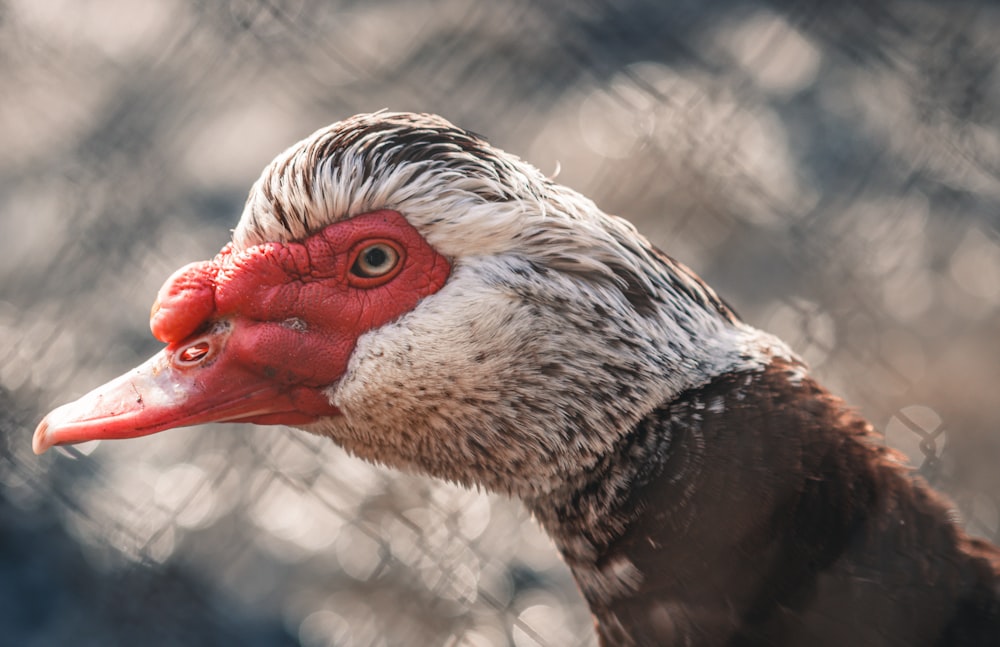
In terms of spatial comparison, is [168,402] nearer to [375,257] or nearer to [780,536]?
[375,257]

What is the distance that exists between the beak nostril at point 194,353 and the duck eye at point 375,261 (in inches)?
14.3

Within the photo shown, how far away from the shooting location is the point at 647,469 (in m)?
2.04

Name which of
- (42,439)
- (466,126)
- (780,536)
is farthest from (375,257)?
(466,126)


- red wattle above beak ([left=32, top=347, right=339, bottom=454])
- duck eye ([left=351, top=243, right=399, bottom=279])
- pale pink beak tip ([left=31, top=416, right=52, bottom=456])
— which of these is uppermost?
duck eye ([left=351, top=243, right=399, bottom=279])

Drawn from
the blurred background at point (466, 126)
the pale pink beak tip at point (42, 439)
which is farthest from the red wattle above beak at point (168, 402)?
the blurred background at point (466, 126)

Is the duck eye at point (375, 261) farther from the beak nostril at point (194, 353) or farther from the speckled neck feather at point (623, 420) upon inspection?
the beak nostril at point (194, 353)

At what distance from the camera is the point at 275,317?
2086 millimetres

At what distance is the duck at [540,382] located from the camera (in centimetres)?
198

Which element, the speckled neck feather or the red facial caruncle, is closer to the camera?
the speckled neck feather

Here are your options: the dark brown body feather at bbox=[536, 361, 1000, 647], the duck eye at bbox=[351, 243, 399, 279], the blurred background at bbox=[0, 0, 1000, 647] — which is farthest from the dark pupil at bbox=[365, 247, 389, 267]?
the blurred background at bbox=[0, 0, 1000, 647]

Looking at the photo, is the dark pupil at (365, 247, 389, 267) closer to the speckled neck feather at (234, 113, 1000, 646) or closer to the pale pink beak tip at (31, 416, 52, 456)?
the speckled neck feather at (234, 113, 1000, 646)

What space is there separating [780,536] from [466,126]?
3.60 m

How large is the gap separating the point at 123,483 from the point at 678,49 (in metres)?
3.80

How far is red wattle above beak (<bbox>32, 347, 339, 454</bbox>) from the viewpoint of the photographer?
2.01 meters
